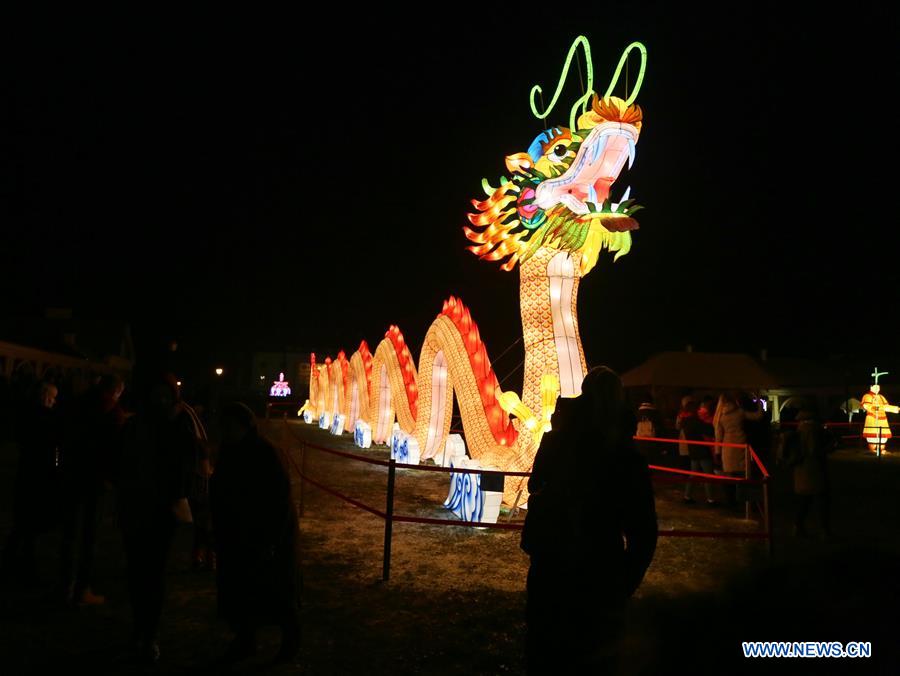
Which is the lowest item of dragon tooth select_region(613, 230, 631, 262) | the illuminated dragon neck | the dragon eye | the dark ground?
the dark ground

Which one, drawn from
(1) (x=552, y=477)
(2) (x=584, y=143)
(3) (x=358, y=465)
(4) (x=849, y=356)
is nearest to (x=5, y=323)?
(3) (x=358, y=465)

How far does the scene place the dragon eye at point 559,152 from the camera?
316 inches

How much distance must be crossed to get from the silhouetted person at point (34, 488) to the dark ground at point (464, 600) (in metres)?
0.21

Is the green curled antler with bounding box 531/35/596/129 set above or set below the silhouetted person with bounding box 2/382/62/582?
above

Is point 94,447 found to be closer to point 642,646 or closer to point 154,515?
point 154,515

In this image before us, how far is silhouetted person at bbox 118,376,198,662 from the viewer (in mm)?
3365

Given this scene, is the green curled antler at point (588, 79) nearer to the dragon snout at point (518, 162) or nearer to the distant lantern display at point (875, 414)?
the dragon snout at point (518, 162)

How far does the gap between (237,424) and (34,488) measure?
85.9 inches

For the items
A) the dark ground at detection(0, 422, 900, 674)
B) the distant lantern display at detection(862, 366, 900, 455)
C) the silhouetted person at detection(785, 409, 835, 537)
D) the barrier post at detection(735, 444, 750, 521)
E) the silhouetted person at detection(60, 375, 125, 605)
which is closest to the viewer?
the dark ground at detection(0, 422, 900, 674)

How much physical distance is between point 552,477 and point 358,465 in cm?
1088

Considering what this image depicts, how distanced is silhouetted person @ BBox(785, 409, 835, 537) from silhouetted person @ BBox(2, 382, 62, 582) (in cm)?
695

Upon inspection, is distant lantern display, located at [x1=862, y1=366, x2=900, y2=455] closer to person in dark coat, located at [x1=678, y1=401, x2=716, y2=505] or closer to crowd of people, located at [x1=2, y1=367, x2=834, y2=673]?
person in dark coat, located at [x1=678, y1=401, x2=716, y2=505]

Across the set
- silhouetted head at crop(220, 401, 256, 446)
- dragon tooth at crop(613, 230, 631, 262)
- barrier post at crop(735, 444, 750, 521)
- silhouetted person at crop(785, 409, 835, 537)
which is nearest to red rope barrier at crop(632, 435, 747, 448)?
barrier post at crop(735, 444, 750, 521)

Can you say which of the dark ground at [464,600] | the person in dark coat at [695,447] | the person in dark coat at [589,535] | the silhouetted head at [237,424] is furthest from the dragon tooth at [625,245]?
the person in dark coat at [589,535]
